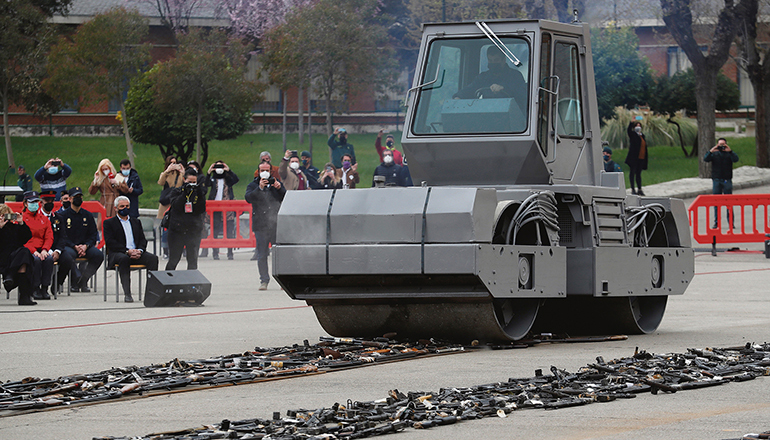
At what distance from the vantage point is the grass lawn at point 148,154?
44000 mm

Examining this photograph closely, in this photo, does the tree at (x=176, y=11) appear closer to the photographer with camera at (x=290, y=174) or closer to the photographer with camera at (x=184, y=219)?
the photographer with camera at (x=290, y=174)

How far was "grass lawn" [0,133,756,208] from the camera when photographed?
4184 centimetres

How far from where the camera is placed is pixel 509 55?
40.0 feet

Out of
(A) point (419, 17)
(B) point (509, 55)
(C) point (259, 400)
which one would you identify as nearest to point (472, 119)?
(B) point (509, 55)

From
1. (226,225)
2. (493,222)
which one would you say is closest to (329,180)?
(226,225)

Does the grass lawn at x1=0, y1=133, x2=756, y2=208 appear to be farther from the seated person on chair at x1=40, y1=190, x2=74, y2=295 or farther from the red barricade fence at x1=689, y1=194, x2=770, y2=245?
the seated person on chair at x1=40, y1=190, x2=74, y2=295

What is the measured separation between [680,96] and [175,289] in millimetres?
33655

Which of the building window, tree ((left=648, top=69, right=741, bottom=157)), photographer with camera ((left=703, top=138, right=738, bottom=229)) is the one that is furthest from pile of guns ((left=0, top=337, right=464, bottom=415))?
the building window

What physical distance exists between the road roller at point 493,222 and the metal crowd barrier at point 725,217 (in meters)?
12.0

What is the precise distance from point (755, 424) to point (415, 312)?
474cm

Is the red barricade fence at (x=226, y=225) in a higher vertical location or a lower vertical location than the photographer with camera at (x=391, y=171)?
lower

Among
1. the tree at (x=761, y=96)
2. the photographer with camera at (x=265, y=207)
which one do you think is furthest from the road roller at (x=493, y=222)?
the tree at (x=761, y=96)

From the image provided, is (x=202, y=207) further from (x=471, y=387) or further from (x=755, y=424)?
(x=755, y=424)

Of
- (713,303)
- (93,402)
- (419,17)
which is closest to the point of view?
(93,402)
